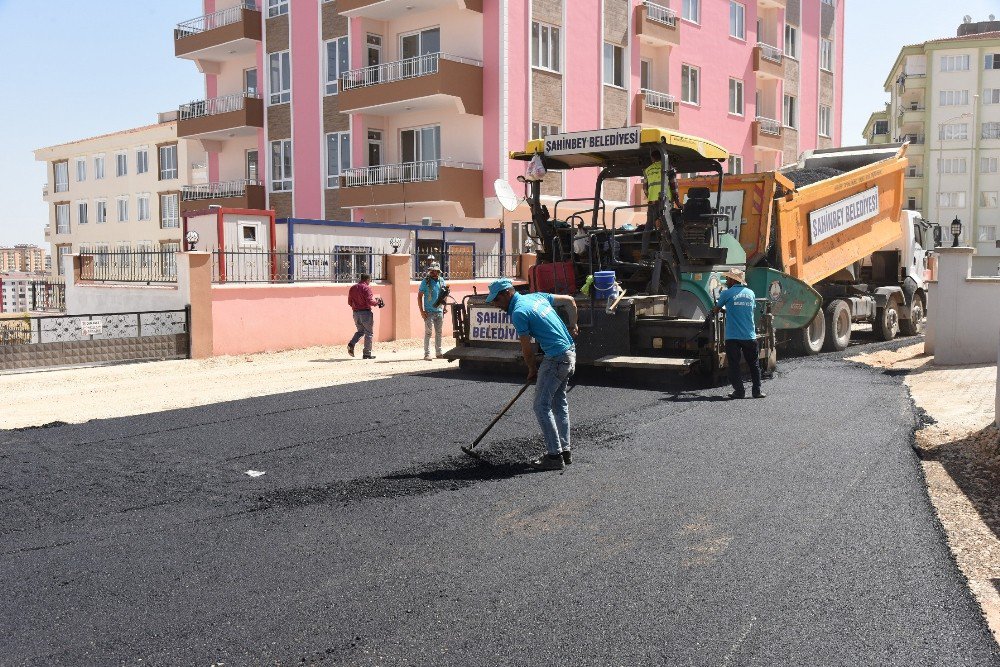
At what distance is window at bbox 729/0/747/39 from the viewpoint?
117 ft

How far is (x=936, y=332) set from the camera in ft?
46.3

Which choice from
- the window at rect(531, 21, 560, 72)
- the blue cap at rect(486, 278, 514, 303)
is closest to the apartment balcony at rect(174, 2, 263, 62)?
the window at rect(531, 21, 560, 72)

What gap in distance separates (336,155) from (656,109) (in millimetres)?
10484

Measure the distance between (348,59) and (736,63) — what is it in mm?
14987

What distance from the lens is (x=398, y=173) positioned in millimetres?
28062

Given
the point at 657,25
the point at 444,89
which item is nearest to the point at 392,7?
the point at 444,89

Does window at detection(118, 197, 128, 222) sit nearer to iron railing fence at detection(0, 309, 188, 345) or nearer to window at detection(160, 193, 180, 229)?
window at detection(160, 193, 180, 229)

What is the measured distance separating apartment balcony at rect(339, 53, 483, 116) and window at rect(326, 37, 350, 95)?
136 centimetres

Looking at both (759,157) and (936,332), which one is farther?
(759,157)

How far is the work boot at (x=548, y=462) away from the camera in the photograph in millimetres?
7658

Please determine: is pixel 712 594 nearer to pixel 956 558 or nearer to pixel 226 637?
pixel 956 558

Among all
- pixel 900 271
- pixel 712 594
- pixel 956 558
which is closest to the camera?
pixel 712 594

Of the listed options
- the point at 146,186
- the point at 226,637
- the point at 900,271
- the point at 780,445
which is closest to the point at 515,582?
the point at 226,637

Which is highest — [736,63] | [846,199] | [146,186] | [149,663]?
[736,63]
